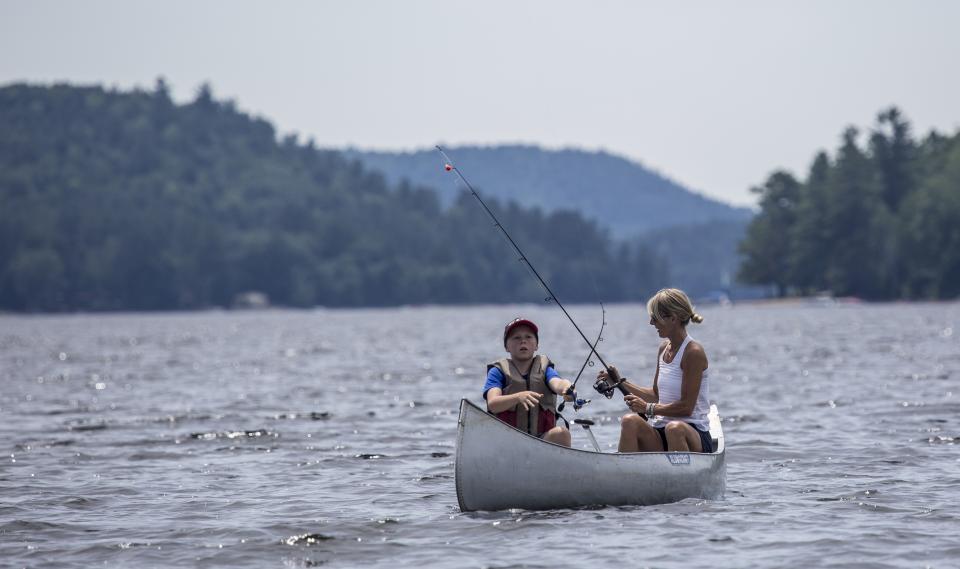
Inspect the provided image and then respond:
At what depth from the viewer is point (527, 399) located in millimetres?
13133

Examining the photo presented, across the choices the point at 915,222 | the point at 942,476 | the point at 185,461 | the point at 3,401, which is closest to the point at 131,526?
the point at 185,461

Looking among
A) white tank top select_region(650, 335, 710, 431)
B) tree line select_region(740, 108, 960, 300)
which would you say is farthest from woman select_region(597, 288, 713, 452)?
tree line select_region(740, 108, 960, 300)

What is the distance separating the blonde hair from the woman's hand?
1400mm

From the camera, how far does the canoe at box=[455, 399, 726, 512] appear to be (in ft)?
43.4

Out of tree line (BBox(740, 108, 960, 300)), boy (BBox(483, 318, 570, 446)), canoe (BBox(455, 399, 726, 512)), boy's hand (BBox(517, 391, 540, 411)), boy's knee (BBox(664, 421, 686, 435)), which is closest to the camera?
boy's hand (BBox(517, 391, 540, 411))

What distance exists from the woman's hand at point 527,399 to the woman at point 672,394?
0.77m

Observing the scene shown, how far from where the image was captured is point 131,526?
542 inches

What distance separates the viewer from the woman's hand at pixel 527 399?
13086 millimetres

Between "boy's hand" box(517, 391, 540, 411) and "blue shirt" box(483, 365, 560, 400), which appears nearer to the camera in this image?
"boy's hand" box(517, 391, 540, 411)

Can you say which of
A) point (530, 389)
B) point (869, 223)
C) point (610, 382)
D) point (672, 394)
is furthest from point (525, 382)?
point (869, 223)

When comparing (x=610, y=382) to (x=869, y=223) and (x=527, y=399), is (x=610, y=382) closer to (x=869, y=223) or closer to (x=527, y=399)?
(x=527, y=399)

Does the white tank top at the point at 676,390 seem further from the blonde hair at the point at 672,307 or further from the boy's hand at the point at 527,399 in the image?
the boy's hand at the point at 527,399

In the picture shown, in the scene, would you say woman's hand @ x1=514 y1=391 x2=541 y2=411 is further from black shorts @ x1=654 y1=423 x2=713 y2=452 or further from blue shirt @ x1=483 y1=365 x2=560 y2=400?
black shorts @ x1=654 y1=423 x2=713 y2=452

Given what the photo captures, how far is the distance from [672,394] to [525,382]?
1.48m
